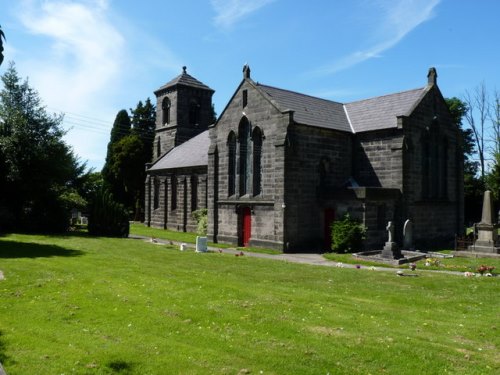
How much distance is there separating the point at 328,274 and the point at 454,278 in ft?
15.7

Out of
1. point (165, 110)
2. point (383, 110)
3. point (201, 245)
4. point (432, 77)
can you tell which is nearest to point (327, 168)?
point (383, 110)

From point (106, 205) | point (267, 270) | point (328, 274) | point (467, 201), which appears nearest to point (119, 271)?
point (267, 270)

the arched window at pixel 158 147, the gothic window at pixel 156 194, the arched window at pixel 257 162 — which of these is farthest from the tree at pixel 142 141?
the arched window at pixel 257 162

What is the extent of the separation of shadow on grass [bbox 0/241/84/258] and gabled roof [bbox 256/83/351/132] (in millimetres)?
14433

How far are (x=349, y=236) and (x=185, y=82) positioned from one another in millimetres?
31164

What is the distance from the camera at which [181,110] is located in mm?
49625

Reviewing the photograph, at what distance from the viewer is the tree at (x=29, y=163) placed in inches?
1280

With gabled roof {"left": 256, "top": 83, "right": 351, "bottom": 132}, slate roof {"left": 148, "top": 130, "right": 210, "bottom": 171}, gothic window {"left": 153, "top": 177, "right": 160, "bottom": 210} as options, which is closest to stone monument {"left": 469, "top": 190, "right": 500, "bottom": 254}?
gabled roof {"left": 256, "top": 83, "right": 351, "bottom": 132}

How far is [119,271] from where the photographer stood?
16.7 m

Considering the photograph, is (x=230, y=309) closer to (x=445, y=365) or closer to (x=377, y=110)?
(x=445, y=365)

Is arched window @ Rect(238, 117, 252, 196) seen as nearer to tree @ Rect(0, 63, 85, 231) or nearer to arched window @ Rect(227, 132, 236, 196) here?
arched window @ Rect(227, 132, 236, 196)

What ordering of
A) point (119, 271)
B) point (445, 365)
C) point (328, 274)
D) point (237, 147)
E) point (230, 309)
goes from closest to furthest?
point (445, 365)
point (230, 309)
point (119, 271)
point (328, 274)
point (237, 147)

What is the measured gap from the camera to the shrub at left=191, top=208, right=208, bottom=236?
3591 centimetres

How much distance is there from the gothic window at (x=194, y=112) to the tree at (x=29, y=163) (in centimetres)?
1780
